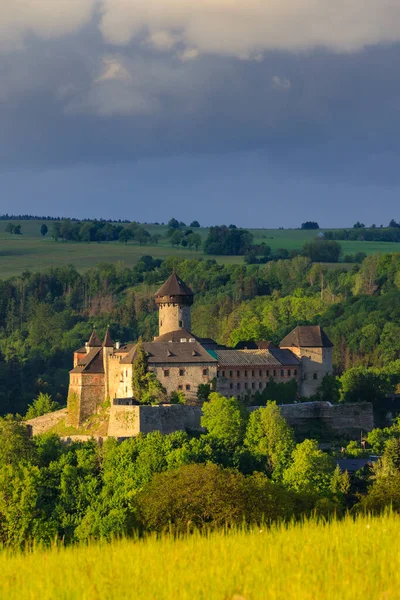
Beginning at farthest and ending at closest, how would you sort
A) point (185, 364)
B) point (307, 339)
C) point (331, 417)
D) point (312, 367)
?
point (307, 339) → point (312, 367) → point (331, 417) → point (185, 364)

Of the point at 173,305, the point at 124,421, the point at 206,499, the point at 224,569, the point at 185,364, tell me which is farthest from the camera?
the point at 173,305

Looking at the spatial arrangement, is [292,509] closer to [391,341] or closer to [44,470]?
[44,470]

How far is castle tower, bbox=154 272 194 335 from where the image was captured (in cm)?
8038

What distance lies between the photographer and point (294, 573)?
14367 mm

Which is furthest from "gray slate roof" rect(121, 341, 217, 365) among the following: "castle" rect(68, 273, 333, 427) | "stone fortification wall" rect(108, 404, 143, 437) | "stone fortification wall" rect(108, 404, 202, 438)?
"stone fortification wall" rect(108, 404, 143, 437)

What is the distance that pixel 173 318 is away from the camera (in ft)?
265

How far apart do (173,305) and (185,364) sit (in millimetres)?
9772

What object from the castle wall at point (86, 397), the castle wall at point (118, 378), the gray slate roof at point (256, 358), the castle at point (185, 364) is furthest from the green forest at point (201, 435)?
the castle wall at point (118, 378)

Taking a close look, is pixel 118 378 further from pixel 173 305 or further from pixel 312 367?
pixel 312 367

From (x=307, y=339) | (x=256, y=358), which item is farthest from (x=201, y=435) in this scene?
(x=307, y=339)

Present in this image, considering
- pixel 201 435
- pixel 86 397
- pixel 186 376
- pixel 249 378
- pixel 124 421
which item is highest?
pixel 186 376

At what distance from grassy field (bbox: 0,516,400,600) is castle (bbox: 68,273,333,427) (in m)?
52.2

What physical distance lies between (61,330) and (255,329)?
6698 cm

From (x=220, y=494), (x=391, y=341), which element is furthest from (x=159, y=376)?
(x=391, y=341)
